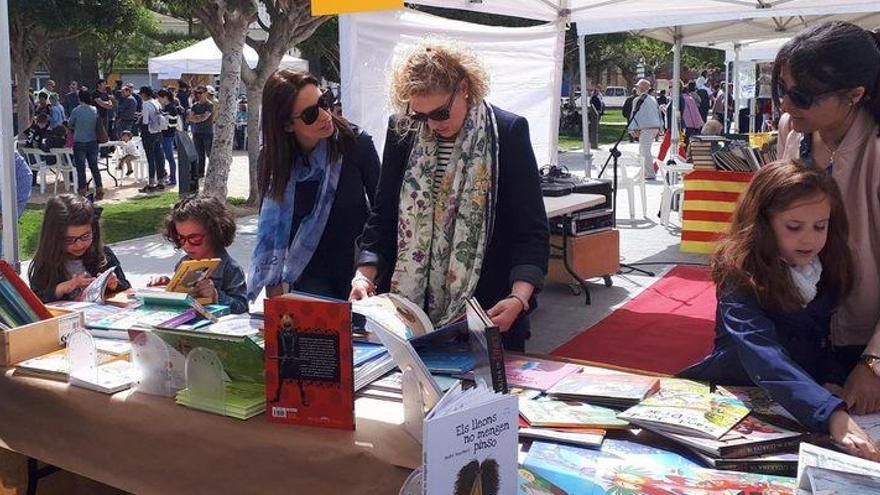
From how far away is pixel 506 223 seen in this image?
238cm

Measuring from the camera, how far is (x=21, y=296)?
96.7 inches

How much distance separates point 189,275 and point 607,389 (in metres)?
1.45

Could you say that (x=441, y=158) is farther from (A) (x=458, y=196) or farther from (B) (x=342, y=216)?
(B) (x=342, y=216)

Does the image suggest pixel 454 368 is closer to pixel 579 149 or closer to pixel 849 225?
pixel 849 225

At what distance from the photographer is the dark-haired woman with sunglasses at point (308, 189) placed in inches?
102

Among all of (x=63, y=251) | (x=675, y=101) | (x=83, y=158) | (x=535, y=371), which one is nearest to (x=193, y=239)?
(x=63, y=251)

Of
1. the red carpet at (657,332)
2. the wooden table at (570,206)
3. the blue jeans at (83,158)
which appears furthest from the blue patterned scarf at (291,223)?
the blue jeans at (83,158)

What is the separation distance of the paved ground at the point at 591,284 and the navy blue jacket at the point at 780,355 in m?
3.15

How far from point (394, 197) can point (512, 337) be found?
0.53m

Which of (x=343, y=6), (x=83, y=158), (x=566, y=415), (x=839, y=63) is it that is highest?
(x=343, y=6)

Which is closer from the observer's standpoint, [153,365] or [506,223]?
[153,365]

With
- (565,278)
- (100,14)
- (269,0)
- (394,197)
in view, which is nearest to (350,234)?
(394,197)

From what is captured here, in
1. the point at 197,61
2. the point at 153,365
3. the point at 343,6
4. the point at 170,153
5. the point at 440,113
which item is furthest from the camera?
the point at 197,61

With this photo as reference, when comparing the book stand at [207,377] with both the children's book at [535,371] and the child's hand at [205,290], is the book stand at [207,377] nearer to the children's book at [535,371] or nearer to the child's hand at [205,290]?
the children's book at [535,371]
